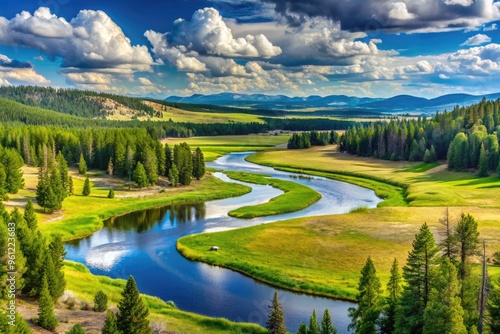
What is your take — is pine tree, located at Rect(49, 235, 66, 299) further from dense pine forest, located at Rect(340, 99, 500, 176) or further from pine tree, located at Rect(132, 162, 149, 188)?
dense pine forest, located at Rect(340, 99, 500, 176)

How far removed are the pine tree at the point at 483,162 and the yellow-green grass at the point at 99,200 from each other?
214 feet

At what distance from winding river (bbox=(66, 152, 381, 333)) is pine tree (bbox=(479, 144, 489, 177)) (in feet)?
118

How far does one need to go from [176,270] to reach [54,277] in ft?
63.1

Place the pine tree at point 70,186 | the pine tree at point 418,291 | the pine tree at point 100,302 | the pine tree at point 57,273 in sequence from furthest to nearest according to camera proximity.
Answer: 1. the pine tree at point 70,186
2. the pine tree at point 57,273
3. the pine tree at point 100,302
4. the pine tree at point 418,291

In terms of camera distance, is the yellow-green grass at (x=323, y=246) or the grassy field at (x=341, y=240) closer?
the yellow-green grass at (x=323, y=246)

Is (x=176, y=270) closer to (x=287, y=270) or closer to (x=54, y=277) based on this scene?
(x=287, y=270)

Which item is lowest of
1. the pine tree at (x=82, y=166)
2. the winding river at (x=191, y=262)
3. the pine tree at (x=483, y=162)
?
the winding river at (x=191, y=262)

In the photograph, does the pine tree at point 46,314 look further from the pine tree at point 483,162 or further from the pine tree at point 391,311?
the pine tree at point 483,162

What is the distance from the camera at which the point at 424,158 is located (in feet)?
521

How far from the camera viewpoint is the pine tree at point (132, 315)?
116 ft

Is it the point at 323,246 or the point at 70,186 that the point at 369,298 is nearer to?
the point at 323,246

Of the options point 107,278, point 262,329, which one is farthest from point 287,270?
point 107,278

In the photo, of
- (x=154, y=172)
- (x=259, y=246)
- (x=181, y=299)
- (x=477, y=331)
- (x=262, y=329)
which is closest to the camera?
(x=477, y=331)

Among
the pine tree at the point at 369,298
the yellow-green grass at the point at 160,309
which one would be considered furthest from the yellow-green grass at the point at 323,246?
the yellow-green grass at the point at 160,309
